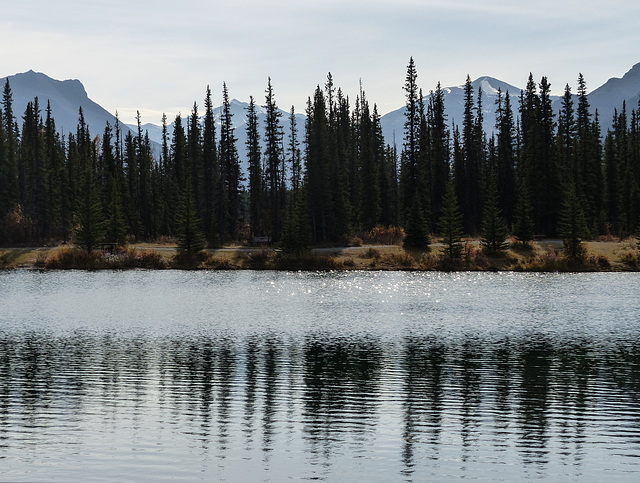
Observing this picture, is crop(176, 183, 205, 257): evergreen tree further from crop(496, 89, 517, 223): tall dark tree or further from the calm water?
crop(496, 89, 517, 223): tall dark tree

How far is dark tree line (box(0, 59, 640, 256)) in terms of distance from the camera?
7194 centimetres

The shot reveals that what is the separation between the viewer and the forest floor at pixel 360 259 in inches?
2367

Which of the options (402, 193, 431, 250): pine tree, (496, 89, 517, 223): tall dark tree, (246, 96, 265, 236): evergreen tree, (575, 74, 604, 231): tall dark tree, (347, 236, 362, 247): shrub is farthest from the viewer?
(246, 96, 265, 236): evergreen tree

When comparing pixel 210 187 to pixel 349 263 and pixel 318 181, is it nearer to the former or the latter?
pixel 318 181

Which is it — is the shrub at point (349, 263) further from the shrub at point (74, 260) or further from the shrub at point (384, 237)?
the shrub at point (74, 260)

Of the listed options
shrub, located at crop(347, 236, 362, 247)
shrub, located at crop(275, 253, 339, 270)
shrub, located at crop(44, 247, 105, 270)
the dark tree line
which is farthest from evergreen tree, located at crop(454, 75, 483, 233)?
shrub, located at crop(44, 247, 105, 270)

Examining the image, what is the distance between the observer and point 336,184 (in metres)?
78.6

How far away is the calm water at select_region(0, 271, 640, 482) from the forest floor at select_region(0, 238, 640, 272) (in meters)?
20.7

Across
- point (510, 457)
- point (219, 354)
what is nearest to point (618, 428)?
point (510, 457)

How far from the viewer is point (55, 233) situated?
305ft

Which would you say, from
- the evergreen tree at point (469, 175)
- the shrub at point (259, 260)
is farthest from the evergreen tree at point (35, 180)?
the evergreen tree at point (469, 175)

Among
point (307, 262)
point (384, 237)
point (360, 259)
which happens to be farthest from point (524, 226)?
point (307, 262)

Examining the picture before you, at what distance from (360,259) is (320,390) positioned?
45918 mm

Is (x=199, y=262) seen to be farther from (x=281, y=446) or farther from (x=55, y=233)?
(x=281, y=446)
